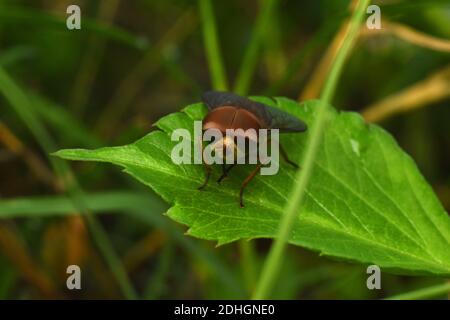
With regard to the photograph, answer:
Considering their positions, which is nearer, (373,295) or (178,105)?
(373,295)

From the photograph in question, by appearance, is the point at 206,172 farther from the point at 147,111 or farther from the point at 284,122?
the point at 147,111

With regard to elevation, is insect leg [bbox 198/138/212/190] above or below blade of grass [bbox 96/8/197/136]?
below

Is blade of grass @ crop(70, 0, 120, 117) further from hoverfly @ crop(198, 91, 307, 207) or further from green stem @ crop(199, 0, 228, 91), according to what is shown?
hoverfly @ crop(198, 91, 307, 207)

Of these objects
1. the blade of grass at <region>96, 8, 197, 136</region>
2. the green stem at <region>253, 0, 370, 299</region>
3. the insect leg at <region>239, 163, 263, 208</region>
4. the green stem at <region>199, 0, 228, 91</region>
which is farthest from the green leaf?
the blade of grass at <region>96, 8, 197, 136</region>

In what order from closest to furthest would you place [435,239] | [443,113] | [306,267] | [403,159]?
[435,239]
[403,159]
[306,267]
[443,113]

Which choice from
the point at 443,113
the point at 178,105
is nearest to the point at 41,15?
the point at 178,105

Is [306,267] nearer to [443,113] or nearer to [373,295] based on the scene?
[373,295]

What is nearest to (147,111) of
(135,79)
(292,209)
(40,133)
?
(135,79)
